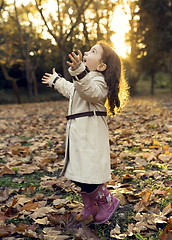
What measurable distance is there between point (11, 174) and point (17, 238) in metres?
1.41

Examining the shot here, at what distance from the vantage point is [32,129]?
6270mm

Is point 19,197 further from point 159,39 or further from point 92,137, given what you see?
point 159,39

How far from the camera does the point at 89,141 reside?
1.91 metres

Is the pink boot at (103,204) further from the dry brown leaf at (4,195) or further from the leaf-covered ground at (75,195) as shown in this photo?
the dry brown leaf at (4,195)

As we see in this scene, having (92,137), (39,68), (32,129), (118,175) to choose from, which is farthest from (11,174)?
(39,68)

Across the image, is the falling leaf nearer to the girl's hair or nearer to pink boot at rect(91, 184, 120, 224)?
pink boot at rect(91, 184, 120, 224)

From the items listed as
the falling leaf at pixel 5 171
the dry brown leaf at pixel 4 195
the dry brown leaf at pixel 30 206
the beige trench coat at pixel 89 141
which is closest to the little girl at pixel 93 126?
the beige trench coat at pixel 89 141

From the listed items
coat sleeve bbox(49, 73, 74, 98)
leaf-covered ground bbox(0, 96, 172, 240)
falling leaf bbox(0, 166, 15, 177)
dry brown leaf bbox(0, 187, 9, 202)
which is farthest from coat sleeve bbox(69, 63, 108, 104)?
falling leaf bbox(0, 166, 15, 177)

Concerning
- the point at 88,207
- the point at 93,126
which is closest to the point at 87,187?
the point at 88,207

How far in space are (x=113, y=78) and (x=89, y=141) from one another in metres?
0.52

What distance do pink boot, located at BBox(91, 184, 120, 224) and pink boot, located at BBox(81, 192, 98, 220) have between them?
33 mm

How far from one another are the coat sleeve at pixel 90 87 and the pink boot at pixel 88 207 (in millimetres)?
737

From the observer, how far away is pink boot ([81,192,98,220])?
2.05 m

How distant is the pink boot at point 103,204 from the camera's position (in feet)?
6.67
